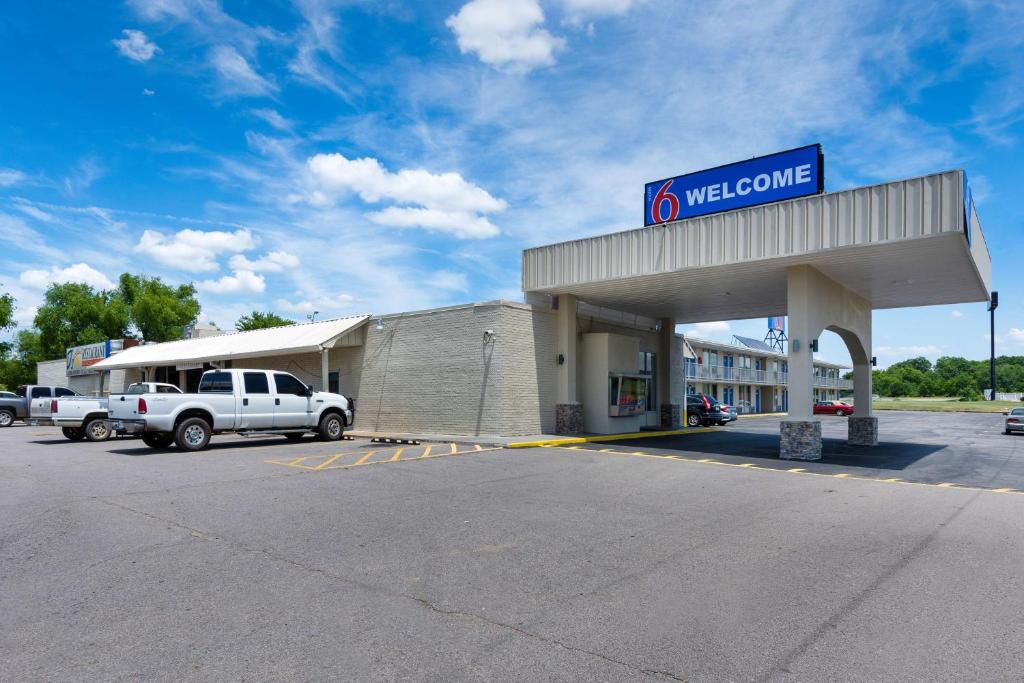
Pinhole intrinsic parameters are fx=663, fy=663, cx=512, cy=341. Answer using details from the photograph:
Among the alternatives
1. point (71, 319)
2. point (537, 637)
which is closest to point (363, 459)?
point (537, 637)

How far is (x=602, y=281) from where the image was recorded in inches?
797

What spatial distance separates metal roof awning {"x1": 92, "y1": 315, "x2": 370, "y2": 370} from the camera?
2414 cm

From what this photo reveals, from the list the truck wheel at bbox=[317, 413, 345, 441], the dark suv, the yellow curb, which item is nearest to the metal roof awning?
the truck wheel at bbox=[317, 413, 345, 441]

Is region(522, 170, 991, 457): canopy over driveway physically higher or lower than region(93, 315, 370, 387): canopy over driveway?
higher

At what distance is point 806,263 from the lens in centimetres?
1728

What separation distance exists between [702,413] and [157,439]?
25.5 metres

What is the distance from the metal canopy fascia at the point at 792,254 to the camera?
14812 millimetres

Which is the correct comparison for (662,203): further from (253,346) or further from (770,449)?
(253,346)

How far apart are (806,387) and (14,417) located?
35872 millimetres

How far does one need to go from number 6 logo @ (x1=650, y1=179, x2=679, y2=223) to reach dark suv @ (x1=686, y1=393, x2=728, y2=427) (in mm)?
14332

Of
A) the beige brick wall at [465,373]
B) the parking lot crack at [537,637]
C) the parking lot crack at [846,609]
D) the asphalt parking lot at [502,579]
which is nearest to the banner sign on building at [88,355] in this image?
the beige brick wall at [465,373]

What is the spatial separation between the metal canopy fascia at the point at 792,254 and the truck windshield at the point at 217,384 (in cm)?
965

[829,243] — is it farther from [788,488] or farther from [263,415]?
[263,415]

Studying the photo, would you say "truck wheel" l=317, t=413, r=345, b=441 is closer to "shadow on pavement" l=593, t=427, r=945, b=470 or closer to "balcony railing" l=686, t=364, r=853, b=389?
"shadow on pavement" l=593, t=427, r=945, b=470
